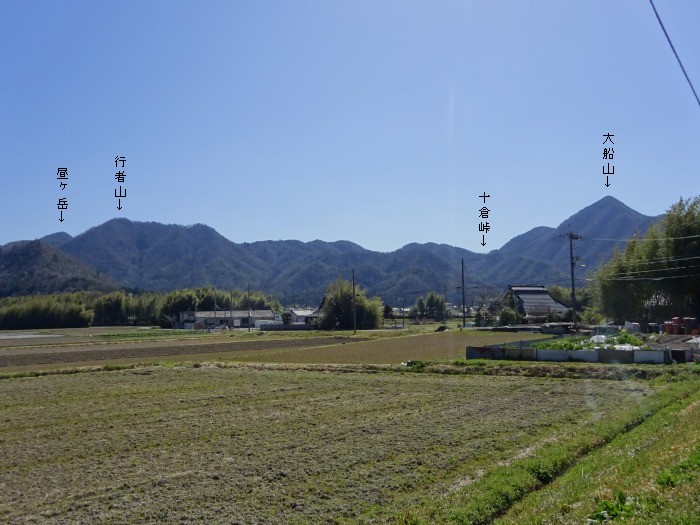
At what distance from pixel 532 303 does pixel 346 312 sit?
96.9ft

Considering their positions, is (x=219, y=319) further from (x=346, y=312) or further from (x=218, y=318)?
(x=346, y=312)

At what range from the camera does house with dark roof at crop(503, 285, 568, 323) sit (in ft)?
281

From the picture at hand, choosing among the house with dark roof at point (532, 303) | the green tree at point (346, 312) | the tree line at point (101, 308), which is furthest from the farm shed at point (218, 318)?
the house with dark roof at point (532, 303)

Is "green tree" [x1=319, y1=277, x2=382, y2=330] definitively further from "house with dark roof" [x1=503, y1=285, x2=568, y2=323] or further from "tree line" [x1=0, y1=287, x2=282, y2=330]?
"house with dark roof" [x1=503, y1=285, x2=568, y2=323]

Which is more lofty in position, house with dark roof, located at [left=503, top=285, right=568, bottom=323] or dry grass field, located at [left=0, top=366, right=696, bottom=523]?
house with dark roof, located at [left=503, top=285, right=568, bottom=323]

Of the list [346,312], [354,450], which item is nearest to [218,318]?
[346,312]

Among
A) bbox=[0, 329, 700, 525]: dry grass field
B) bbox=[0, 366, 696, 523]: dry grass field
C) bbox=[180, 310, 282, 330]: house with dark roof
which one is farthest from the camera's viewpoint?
bbox=[180, 310, 282, 330]: house with dark roof

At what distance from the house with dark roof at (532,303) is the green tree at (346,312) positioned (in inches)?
860

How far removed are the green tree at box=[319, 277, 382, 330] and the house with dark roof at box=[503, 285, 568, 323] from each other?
21833 mm

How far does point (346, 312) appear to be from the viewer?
86.2m

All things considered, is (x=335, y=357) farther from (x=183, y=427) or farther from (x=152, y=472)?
(x=152, y=472)

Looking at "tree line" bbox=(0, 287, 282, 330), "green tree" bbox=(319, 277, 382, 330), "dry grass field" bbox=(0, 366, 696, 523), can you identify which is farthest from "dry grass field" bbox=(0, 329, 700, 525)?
"tree line" bbox=(0, 287, 282, 330)

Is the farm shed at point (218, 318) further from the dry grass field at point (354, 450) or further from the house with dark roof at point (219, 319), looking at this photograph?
the dry grass field at point (354, 450)

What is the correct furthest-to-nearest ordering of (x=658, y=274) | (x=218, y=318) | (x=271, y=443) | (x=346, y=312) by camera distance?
(x=218, y=318) → (x=346, y=312) → (x=658, y=274) → (x=271, y=443)
